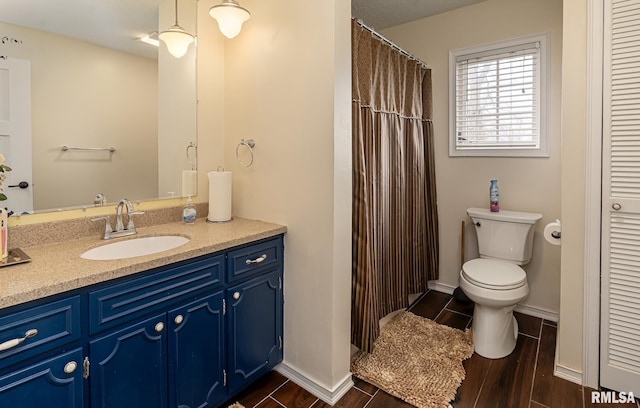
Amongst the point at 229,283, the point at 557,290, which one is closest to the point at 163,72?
the point at 229,283

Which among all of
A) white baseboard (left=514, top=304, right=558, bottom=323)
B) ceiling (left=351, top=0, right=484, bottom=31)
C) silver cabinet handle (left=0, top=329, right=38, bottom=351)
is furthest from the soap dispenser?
white baseboard (left=514, top=304, right=558, bottom=323)

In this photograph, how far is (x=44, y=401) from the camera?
107 centimetres

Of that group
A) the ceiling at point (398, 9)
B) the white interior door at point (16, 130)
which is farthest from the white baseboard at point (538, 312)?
the white interior door at point (16, 130)

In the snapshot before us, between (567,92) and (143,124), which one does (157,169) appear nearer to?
(143,124)

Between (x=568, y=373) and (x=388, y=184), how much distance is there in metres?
1.46

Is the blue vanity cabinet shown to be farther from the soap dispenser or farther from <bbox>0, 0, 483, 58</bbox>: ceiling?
<bbox>0, 0, 483, 58</bbox>: ceiling

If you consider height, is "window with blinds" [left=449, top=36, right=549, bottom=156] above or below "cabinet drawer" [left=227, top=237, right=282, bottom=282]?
above

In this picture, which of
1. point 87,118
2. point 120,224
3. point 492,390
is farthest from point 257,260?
point 492,390

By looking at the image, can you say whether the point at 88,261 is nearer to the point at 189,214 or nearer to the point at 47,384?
the point at 47,384

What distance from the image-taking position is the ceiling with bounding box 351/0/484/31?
2707 mm

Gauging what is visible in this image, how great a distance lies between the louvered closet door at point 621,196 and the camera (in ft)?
5.39

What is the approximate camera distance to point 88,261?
1.29 metres

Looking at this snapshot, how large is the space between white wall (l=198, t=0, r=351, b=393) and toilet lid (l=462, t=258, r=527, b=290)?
0.89m

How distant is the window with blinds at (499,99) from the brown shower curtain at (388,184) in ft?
0.88
